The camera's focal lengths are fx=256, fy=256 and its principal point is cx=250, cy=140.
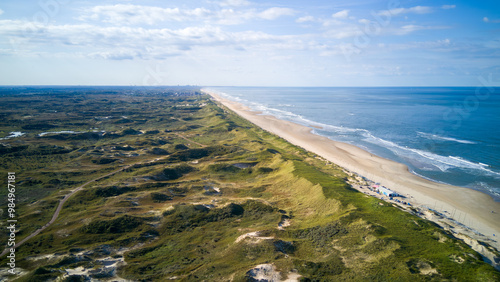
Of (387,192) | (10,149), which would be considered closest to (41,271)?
(387,192)

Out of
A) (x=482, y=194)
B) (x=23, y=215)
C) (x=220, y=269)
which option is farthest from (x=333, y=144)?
(x=23, y=215)

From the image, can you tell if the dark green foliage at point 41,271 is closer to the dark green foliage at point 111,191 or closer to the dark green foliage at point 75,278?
the dark green foliage at point 75,278

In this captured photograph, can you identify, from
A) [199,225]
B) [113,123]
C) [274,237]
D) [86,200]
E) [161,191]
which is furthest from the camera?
[113,123]

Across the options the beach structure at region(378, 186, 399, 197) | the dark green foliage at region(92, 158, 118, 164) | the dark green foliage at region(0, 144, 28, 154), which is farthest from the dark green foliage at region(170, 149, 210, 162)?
the dark green foliage at region(0, 144, 28, 154)

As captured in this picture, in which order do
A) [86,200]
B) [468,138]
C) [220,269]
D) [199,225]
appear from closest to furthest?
[220,269] → [199,225] → [86,200] → [468,138]

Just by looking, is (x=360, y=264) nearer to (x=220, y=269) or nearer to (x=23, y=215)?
(x=220, y=269)

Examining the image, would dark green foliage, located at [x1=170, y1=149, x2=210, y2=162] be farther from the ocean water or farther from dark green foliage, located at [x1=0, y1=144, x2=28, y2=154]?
the ocean water

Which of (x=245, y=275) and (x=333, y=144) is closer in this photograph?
(x=245, y=275)
